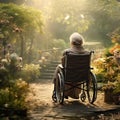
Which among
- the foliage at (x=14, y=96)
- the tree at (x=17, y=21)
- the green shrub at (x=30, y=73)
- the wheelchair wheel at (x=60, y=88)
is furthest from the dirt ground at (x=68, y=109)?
the tree at (x=17, y=21)

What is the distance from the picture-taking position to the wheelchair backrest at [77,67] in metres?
8.66

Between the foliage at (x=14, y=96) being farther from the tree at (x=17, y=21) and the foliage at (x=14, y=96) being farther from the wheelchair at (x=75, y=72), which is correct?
the tree at (x=17, y=21)

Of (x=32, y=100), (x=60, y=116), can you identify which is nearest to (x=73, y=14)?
(x=32, y=100)

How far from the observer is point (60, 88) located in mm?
8656

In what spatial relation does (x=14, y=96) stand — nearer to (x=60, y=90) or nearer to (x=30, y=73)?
(x=60, y=90)

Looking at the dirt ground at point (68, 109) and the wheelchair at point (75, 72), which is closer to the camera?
the dirt ground at point (68, 109)

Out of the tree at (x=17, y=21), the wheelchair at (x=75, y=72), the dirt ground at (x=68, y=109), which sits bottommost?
the dirt ground at (x=68, y=109)

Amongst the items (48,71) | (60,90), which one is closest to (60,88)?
(60,90)

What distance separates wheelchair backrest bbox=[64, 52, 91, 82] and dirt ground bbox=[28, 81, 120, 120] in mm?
636

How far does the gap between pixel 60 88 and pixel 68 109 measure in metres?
0.58

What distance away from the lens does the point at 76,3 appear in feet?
85.1

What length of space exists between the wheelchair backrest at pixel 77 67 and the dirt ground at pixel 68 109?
0.64m

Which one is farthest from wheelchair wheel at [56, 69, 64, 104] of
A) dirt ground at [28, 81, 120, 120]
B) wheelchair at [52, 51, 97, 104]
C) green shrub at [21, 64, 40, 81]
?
green shrub at [21, 64, 40, 81]

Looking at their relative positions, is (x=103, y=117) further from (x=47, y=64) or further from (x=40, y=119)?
(x=47, y=64)
